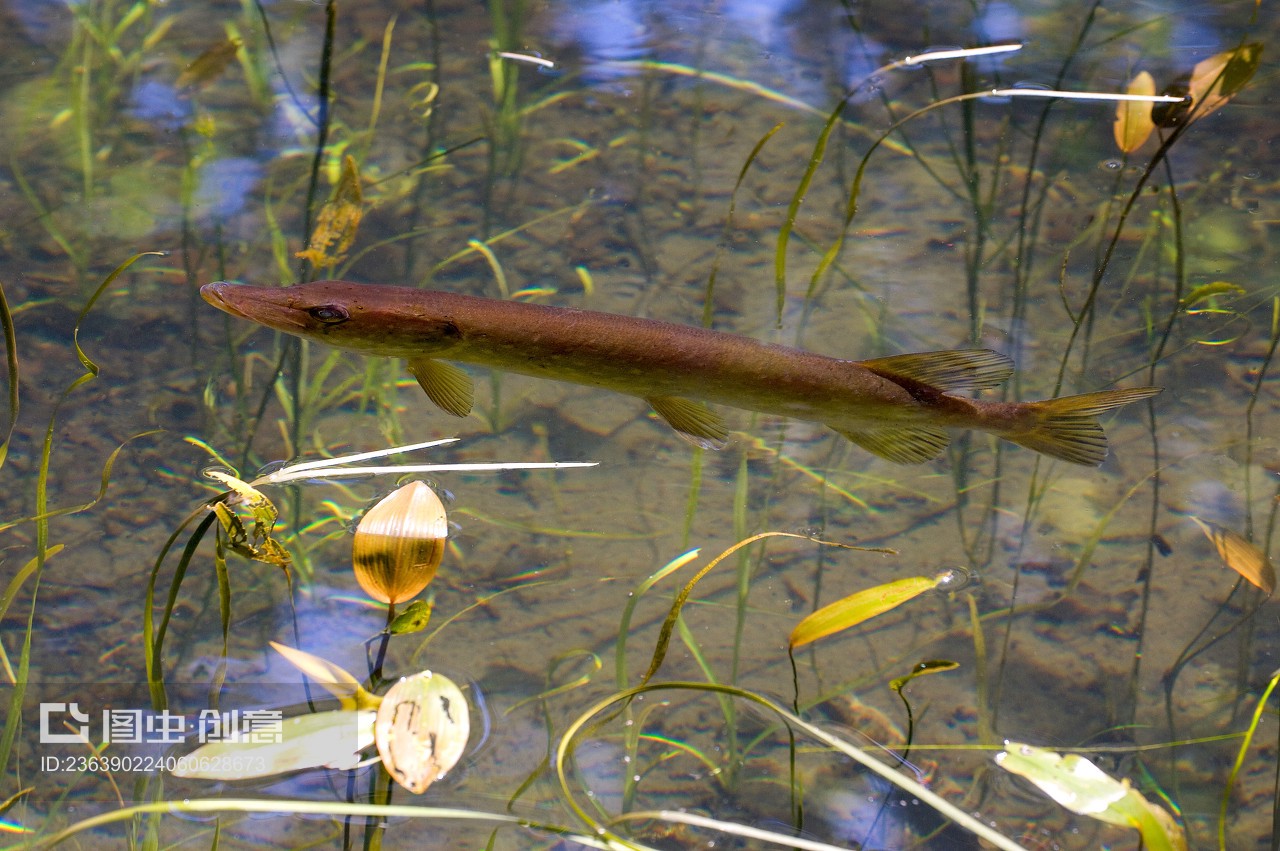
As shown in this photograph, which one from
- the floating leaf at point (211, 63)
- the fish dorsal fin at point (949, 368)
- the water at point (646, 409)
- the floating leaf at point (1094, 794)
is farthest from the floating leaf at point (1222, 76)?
the floating leaf at point (211, 63)

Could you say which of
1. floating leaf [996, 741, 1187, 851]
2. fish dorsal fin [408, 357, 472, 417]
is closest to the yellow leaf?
fish dorsal fin [408, 357, 472, 417]

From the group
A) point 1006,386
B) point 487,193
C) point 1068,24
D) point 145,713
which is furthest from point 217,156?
point 1068,24

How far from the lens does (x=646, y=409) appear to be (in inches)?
153

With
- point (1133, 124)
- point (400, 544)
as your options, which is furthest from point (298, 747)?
point (1133, 124)

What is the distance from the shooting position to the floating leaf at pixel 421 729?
6.03 ft

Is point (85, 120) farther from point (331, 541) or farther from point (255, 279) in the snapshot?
point (331, 541)

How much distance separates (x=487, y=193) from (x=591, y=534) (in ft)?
7.24

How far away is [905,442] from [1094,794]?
4.39ft

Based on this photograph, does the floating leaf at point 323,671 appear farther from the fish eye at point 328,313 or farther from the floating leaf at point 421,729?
the fish eye at point 328,313

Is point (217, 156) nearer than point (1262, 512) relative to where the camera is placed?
No

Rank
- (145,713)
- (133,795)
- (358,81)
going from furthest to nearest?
(358,81) < (145,713) < (133,795)

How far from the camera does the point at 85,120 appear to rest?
4.72 metres

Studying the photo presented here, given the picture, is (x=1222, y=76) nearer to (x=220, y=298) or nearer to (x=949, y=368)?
(x=949, y=368)

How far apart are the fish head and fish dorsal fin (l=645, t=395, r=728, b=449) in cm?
77
